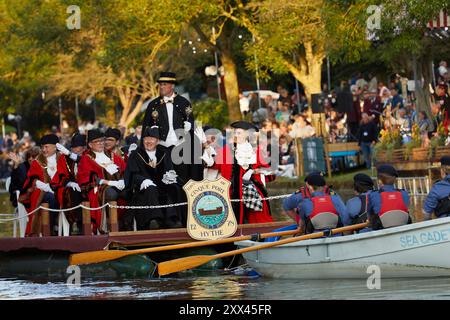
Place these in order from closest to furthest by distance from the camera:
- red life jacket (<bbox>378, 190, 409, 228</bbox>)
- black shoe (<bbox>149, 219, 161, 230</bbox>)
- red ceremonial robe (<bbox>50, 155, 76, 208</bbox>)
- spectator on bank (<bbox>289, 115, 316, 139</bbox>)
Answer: red life jacket (<bbox>378, 190, 409, 228</bbox>) → black shoe (<bbox>149, 219, 161, 230</bbox>) → red ceremonial robe (<bbox>50, 155, 76, 208</bbox>) → spectator on bank (<bbox>289, 115, 316, 139</bbox>)

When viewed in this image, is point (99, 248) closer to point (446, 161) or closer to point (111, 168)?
point (111, 168)

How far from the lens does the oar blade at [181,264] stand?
20.2 m

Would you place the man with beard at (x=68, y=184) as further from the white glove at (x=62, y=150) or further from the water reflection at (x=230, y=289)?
the water reflection at (x=230, y=289)

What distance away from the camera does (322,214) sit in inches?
774

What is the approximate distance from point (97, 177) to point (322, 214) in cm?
460

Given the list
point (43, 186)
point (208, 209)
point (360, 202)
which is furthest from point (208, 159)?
point (360, 202)

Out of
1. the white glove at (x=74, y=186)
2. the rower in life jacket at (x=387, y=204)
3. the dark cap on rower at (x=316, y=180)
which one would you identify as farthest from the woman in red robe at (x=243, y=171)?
the rower in life jacket at (x=387, y=204)

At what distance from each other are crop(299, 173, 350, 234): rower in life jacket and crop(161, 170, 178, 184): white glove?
10.2 ft

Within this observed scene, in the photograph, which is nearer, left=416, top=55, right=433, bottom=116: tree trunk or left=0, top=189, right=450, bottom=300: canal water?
left=0, top=189, right=450, bottom=300: canal water

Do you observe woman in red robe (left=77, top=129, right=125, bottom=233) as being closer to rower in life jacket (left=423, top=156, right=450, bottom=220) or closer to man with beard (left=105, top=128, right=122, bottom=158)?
man with beard (left=105, top=128, right=122, bottom=158)

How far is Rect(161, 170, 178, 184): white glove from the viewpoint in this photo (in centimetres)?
2239

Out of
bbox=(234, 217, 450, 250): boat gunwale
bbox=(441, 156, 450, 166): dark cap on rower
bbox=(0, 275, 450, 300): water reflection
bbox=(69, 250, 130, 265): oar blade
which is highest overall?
bbox=(441, 156, 450, 166): dark cap on rower

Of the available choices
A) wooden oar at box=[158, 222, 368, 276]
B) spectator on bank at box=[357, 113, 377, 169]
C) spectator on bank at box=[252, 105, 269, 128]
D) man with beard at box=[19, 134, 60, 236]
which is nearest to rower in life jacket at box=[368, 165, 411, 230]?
wooden oar at box=[158, 222, 368, 276]
